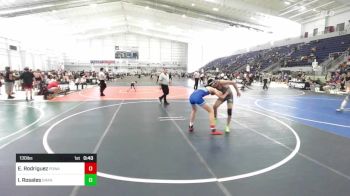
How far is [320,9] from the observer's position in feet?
100

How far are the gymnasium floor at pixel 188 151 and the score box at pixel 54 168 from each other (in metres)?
0.97

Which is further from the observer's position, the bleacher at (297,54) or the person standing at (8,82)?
the bleacher at (297,54)

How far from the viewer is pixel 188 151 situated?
18.0ft

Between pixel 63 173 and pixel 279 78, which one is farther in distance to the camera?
pixel 279 78

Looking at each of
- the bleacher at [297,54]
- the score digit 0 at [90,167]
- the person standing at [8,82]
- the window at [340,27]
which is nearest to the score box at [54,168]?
the score digit 0 at [90,167]

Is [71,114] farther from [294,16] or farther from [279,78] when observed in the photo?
[294,16]

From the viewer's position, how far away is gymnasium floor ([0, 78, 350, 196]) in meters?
3.84

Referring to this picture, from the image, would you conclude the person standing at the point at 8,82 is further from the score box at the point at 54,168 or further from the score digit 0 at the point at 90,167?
the score digit 0 at the point at 90,167

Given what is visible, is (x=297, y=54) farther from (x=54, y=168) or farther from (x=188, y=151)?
(x=54, y=168)

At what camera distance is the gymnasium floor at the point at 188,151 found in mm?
3840

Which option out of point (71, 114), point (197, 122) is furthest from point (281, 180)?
point (71, 114)

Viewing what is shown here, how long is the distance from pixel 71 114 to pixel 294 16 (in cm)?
3264

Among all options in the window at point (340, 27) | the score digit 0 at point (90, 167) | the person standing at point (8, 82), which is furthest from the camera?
the window at point (340, 27)

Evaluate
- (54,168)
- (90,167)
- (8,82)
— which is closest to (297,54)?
(8,82)
